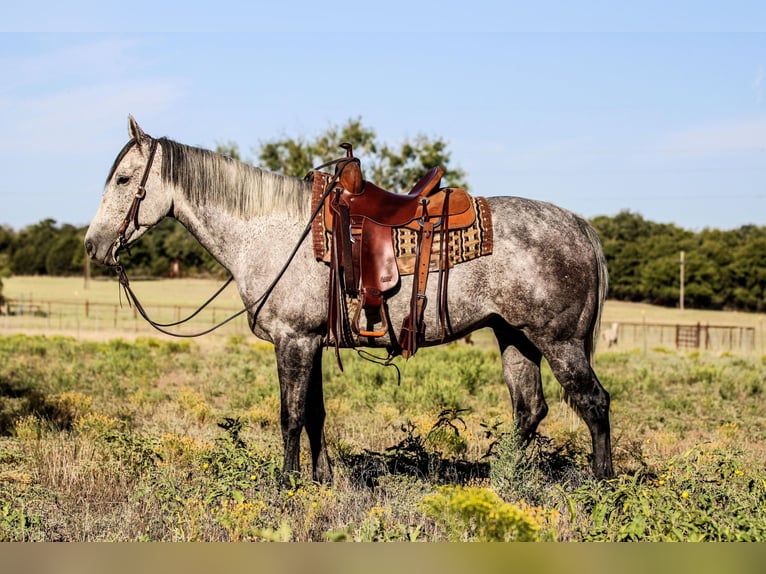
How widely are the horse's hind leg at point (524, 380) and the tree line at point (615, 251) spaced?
31199 millimetres

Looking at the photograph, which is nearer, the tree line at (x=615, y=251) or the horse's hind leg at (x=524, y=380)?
the horse's hind leg at (x=524, y=380)

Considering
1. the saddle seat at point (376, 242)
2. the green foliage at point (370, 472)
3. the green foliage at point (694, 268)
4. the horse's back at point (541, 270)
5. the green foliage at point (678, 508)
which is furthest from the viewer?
the green foliage at point (694, 268)

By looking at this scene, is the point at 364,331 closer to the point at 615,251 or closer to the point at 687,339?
the point at 687,339

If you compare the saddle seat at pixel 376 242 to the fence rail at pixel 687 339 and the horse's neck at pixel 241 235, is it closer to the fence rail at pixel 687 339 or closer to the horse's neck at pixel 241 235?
the horse's neck at pixel 241 235

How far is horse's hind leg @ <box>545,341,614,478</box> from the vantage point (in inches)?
212

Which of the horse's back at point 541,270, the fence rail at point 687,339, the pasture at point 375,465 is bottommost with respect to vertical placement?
the fence rail at point 687,339

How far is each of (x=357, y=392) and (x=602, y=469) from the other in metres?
6.04

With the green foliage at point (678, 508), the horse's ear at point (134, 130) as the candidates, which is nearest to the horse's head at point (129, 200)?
the horse's ear at point (134, 130)

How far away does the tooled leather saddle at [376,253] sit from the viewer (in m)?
5.25

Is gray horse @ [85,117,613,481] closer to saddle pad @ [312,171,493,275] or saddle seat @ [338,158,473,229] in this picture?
saddle pad @ [312,171,493,275]

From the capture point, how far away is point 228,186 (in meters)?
5.59

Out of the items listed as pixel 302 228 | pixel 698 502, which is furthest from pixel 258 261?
pixel 698 502

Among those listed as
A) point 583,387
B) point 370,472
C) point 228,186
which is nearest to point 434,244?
point 583,387

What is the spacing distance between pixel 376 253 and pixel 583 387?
1788mm
